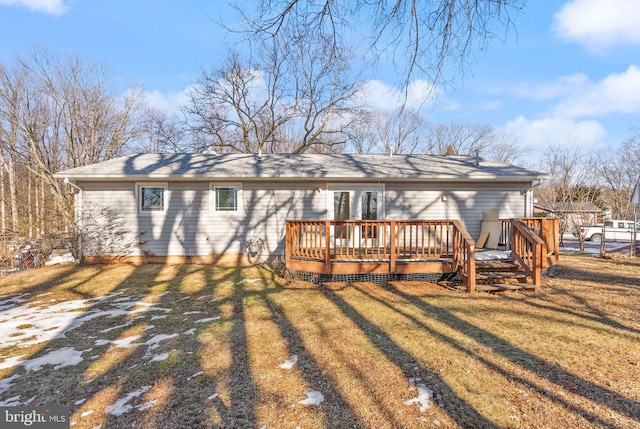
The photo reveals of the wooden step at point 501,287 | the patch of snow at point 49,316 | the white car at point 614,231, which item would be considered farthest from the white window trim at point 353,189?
the white car at point 614,231

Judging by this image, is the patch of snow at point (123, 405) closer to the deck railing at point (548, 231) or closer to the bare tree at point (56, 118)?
the deck railing at point (548, 231)

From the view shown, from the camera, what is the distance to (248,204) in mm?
8414

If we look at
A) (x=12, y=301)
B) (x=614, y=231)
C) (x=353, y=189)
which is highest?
(x=353, y=189)

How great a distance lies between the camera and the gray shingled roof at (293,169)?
796 cm

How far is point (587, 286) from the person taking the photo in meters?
5.95

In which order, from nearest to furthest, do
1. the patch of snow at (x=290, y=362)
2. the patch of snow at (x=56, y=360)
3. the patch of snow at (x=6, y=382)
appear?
the patch of snow at (x=6, y=382), the patch of snow at (x=290, y=362), the patch of snow at (x=56, y=360)

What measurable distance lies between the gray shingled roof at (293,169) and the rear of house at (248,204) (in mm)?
56

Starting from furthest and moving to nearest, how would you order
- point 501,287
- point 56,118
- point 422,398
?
1. point 56,118
2. point 501,287
3. point 422,398

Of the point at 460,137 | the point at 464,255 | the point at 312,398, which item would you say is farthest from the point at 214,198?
the point at 460,137

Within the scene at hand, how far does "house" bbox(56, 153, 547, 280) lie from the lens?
8.27 m

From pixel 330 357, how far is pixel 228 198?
6133 millimetres

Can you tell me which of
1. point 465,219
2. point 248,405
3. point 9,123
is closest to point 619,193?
point 465,219

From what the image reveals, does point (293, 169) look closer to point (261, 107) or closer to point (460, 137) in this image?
point (261, 107)

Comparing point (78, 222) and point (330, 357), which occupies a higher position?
point (78, 222)
